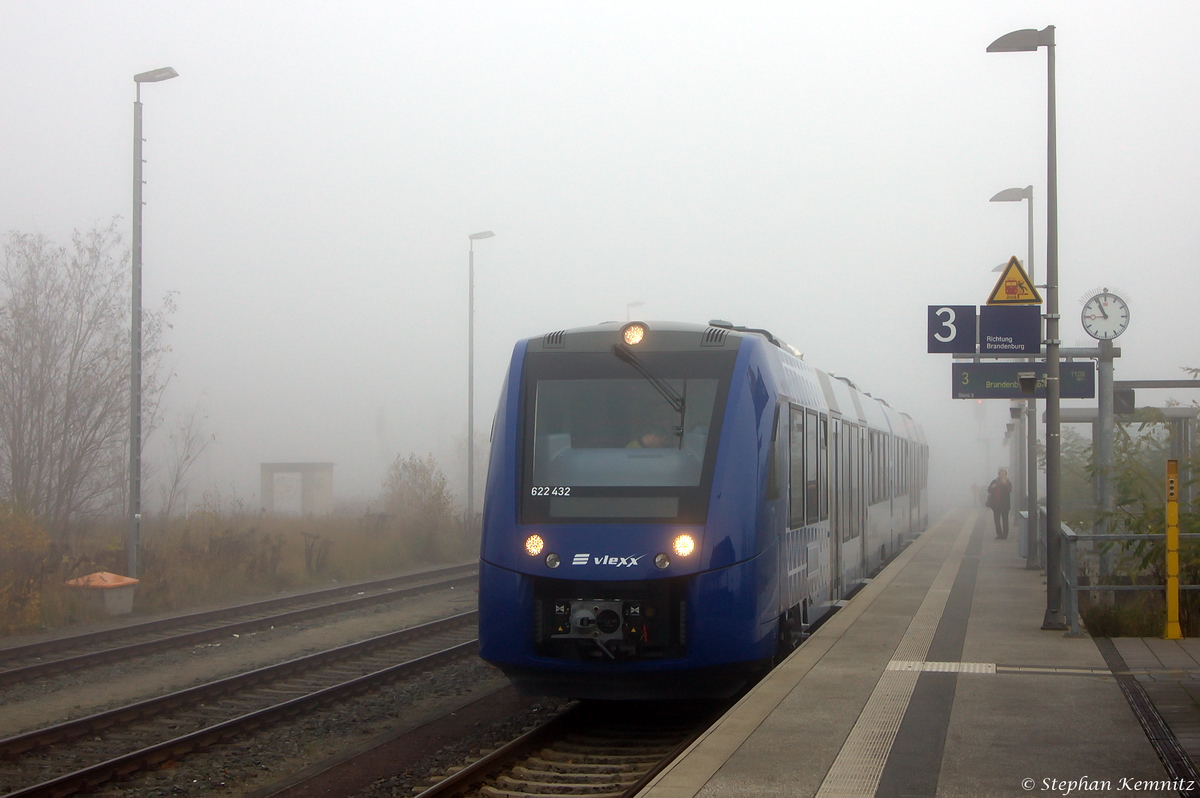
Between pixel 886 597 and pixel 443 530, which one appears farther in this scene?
pixel 443 530

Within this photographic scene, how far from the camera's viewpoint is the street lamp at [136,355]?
1655cm

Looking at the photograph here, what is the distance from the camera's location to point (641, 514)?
7973mm

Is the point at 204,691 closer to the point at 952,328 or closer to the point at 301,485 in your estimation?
the point at 952,328

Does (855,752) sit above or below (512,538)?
below

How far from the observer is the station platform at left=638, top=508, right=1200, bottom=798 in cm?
555

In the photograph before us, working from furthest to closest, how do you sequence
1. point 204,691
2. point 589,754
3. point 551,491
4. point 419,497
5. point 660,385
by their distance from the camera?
point 419,497 < point 204,691 < point 660,385 < point 551,491 < point 589,754

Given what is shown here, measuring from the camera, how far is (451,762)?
7.99 metres

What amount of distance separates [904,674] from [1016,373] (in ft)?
17.7

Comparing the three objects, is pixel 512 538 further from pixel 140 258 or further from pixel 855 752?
pixel 140 258

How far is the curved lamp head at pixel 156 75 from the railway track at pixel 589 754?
39.5 feet

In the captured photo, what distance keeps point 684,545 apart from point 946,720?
2.03 m

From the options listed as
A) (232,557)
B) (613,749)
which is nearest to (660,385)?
(613,749)

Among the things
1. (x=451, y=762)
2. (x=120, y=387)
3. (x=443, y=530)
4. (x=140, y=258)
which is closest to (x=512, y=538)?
(x=451, y=762)

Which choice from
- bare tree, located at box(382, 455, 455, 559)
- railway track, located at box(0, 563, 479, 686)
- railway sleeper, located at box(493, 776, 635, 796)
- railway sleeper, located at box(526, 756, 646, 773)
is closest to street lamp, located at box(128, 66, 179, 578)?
railway track, located at box(0, 563, 479, 686)
